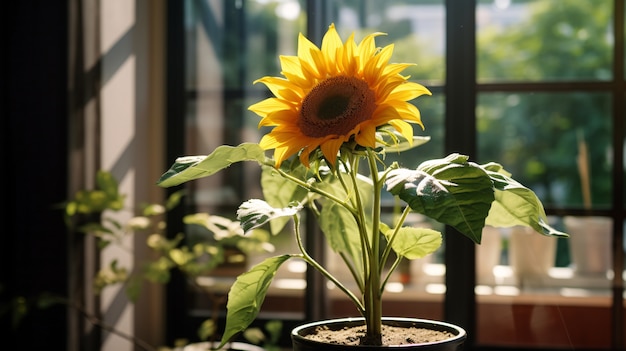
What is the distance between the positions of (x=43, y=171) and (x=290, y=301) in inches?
35.8

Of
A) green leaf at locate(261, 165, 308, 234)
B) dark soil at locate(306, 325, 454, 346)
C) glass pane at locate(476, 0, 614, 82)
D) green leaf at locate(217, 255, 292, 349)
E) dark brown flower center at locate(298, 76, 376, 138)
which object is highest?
glass pane at locate(476, 0, 614, 82)

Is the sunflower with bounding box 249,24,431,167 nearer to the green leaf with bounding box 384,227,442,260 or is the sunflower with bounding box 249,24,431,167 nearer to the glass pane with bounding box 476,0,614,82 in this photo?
the green leaf with bounding box 384,227,442,260

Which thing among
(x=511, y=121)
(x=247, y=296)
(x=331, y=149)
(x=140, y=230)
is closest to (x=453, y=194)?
(x=331, y=149)

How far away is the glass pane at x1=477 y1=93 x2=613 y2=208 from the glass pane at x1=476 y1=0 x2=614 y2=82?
75 millimetres

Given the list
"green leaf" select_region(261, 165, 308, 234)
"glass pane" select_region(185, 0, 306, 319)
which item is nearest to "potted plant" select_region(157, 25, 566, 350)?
"green leaf" select_region(261, 165, 308, 234)

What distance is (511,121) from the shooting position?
103 inches

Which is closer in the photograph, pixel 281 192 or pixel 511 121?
pixel 281 192

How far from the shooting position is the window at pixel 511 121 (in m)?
2.55

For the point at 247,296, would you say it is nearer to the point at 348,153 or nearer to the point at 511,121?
the point at 348,153

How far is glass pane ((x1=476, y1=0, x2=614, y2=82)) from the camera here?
2568 millimetres

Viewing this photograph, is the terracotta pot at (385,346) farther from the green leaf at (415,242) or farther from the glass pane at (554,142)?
the glass pane at (554,142)

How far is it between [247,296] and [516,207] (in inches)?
12.7

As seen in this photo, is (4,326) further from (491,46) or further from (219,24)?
(491,46)

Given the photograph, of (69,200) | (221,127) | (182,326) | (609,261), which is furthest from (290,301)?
(609,261)
